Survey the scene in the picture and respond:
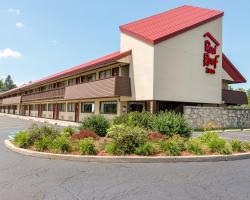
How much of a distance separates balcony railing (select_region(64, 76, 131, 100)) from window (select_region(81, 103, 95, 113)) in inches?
90.1

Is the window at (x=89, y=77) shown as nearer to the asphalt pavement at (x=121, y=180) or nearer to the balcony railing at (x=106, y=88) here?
the balcony railing at (x=106, y=88)

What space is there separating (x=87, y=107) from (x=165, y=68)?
13589mm

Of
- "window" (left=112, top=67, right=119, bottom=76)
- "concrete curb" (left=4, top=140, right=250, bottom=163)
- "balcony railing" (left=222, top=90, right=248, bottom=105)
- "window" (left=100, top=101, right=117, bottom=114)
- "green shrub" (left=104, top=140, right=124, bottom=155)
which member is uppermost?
"window" (left=112, top=67, right=119, bottom=76)

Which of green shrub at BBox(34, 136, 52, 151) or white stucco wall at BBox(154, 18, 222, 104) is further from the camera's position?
white stucco wall at BBox(154, 18, 222, 104)

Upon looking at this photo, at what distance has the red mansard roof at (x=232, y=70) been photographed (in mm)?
33344

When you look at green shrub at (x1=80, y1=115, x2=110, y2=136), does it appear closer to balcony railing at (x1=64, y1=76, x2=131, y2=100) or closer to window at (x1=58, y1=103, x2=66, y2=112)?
balcony railing at (x1=64, y1=76, x2=131, y2=100)

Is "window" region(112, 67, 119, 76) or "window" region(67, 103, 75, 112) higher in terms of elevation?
"window" region(112, 67, 119, 76)

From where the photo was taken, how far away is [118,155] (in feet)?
34.6

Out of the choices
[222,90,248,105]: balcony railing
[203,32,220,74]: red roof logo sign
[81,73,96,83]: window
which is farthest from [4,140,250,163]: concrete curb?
[81,73,96,83]: window

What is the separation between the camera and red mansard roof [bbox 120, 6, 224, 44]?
25247 millimetres

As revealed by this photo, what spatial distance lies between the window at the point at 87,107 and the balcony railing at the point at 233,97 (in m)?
14.7

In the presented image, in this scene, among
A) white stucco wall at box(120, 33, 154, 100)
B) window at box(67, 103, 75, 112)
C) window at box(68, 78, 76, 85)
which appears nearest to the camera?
white stucco wall at box(120, 33, 154, 100)

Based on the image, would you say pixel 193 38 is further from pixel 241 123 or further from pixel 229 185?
pixel 229 185

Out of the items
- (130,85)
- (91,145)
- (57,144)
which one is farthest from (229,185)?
(130,85)
